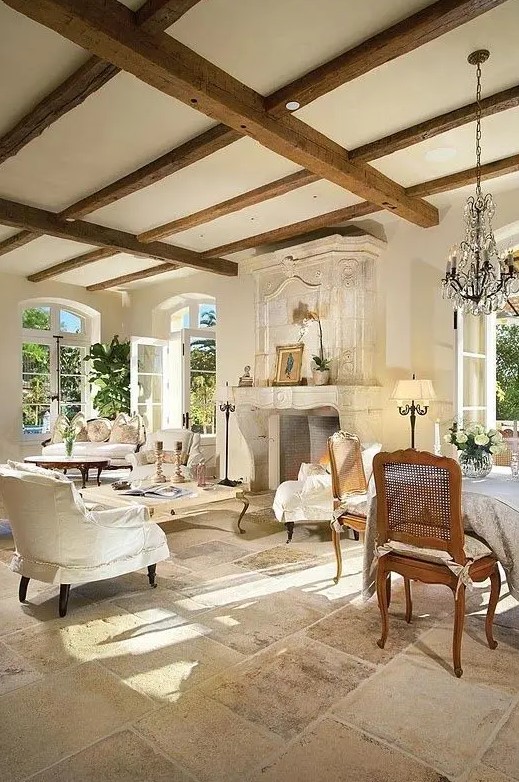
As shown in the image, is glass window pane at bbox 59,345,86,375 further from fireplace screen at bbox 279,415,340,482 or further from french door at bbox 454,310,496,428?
french door at bbox 454,310,496,428

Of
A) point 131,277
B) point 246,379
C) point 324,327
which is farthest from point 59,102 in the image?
point 131,277

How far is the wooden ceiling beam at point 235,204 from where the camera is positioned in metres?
4.55

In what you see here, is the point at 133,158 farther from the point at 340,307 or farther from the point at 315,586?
the point at 315,586

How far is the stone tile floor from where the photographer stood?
6.08 ft

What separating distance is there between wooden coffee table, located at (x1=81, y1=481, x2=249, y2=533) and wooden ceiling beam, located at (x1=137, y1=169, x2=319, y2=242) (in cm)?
260

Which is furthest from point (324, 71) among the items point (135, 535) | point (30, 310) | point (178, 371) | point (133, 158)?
point (30, 310)

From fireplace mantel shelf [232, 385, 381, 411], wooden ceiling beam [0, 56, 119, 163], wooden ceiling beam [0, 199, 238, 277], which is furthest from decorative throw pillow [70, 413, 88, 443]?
wooden ceiling beam [0, 56, 119, 163]

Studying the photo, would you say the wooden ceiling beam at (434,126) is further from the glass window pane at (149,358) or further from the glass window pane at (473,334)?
the glass window pane at (149,358)

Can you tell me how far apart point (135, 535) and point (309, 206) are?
12.0ft

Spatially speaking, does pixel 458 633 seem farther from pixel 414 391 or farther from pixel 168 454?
pixel 168 454

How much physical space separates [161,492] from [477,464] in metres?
2.42

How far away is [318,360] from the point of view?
5988mm

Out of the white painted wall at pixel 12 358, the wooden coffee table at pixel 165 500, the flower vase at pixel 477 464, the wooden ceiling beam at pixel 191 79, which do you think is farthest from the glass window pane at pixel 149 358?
the flower vase at pixel 477 464

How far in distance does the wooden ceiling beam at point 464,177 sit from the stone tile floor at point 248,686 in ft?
10.5
